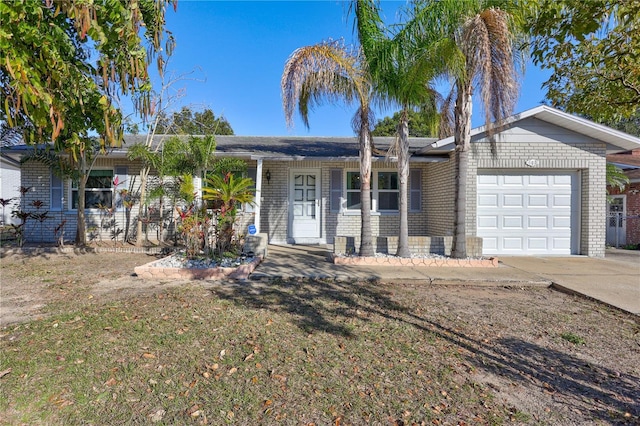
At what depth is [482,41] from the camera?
6.59 meters

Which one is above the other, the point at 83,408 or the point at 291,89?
the point at 291,89

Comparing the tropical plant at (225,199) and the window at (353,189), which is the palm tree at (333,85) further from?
the window at (353,189)

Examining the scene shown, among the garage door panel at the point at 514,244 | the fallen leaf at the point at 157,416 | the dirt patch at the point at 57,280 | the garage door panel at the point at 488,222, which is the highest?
the garage door panel at the point at 488,222

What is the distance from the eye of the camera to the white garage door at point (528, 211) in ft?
31.7

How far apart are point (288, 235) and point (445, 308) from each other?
286 inches

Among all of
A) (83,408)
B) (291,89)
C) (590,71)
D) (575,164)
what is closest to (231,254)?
(291,89)

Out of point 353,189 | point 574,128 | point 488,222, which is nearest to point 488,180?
point 488,222

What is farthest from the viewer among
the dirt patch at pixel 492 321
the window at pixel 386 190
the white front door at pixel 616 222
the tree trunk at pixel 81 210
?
the white front door at pixel 616 222

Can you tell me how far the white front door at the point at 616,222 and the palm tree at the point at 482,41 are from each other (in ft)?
32.0

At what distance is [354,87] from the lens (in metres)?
7.46

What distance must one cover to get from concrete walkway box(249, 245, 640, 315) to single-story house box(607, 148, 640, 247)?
4895mm

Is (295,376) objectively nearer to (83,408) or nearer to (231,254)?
(83,408)

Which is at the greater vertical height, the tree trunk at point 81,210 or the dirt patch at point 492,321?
the tree trunk at point 81,210

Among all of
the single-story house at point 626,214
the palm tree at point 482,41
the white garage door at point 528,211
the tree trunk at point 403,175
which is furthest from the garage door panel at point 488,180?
the single-story house at point 626,214
